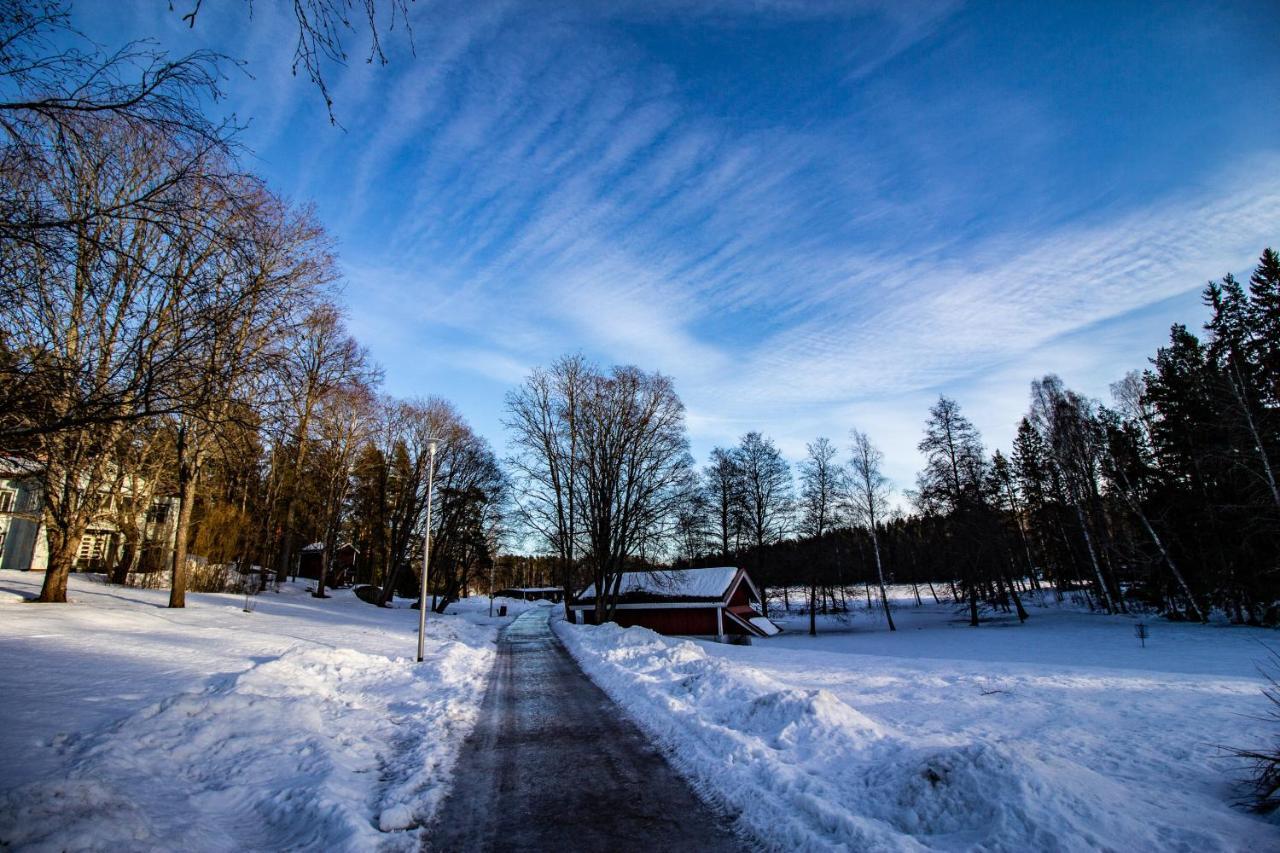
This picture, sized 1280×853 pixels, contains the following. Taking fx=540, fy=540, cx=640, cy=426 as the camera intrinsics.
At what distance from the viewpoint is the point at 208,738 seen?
19.5ft

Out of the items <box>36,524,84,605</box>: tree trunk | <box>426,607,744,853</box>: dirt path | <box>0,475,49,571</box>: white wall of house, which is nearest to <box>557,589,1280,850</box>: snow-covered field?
<box>426,607,744,853</box>: dirt path

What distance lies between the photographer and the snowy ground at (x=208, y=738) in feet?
13.0

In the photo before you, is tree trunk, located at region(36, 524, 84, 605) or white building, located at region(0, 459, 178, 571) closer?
tree trunk, located at region(36, 524, 84, 605)

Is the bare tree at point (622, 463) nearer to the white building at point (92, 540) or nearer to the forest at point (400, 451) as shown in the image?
the forest at point (400, 451)

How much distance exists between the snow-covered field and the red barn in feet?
48.0

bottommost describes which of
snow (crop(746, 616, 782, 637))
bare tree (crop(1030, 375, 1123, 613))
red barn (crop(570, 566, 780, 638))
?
snow (crop(746, 616, 782, 637))

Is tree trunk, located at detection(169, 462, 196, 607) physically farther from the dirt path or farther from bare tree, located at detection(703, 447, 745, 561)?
bare tree, located at detection(703, 447, 745, 561)

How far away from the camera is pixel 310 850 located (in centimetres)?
403

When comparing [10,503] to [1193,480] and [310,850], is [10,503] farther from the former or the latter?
[1193,480]

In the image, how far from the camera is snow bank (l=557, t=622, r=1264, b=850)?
4.02 meters

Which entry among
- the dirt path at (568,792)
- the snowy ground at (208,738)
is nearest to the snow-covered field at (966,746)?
the dirt path at (568,792)

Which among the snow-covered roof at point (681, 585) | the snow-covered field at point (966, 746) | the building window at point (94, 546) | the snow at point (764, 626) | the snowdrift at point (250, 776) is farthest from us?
the snow at point (764, 626)

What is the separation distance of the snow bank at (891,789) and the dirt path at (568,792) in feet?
1.42

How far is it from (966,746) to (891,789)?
83 centimetres
